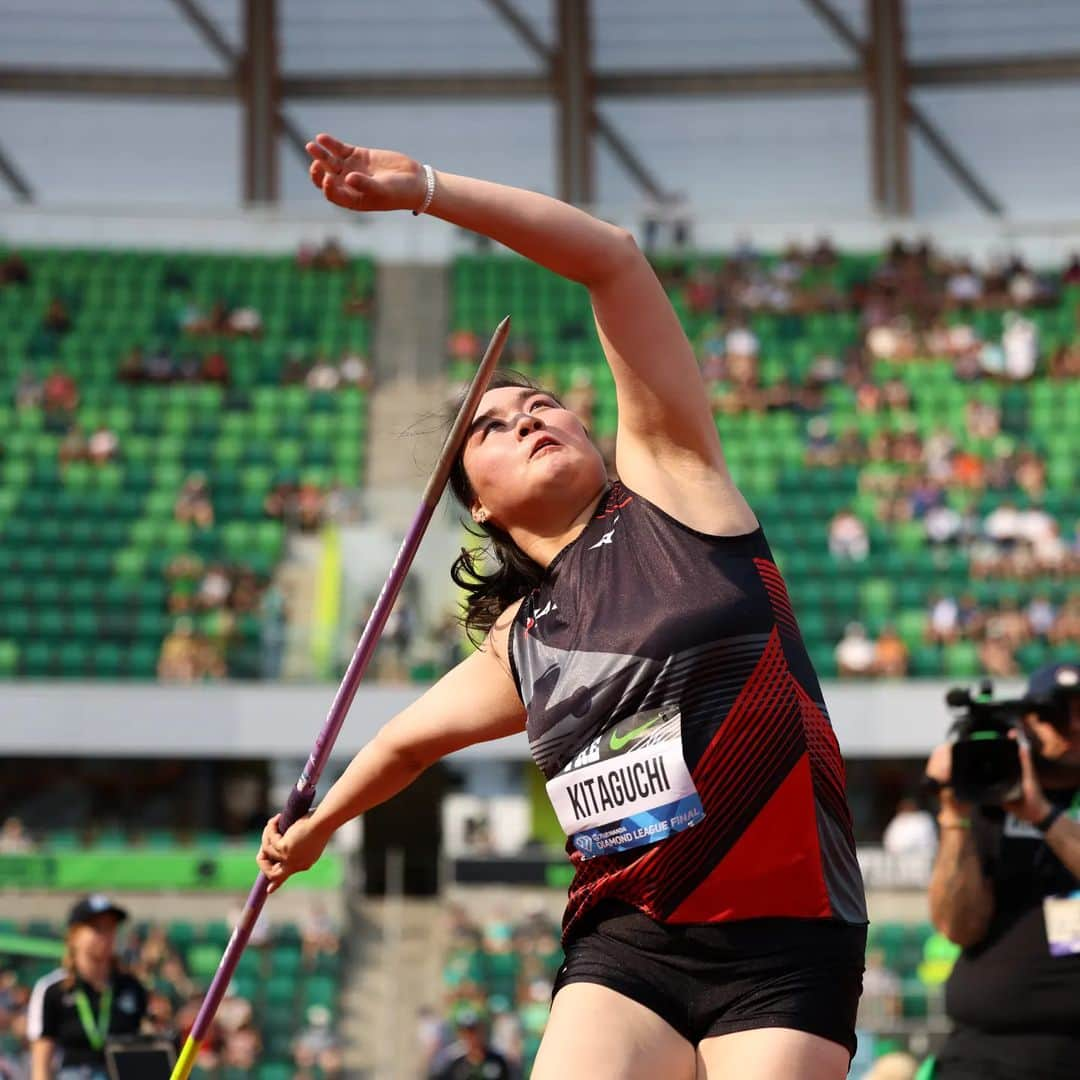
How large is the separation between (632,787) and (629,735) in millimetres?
82

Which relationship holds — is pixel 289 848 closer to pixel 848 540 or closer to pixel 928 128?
pixel 848 540

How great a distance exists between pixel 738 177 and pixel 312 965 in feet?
54.2

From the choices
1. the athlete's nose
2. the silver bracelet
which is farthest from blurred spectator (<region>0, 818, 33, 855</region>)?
the silver bracelet

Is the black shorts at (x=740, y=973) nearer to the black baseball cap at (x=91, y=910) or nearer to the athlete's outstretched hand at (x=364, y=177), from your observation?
the athlete's outstretched hand at (x=364, y=177)

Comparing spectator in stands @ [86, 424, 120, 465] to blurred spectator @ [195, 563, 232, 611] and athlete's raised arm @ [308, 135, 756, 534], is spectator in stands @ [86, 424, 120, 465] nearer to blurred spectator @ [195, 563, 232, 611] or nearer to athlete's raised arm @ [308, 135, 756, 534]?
blurred spectator @ [195, 563, 232, 611]

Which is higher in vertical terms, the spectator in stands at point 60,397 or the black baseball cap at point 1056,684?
the spectator in stands at point 60,397

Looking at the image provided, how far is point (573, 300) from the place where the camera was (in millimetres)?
25281

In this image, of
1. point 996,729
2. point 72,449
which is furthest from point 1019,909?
point 72,449

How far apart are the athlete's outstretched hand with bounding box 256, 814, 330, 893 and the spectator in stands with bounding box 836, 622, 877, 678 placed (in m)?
15.5

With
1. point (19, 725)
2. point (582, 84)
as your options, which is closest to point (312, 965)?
point (19, 725)

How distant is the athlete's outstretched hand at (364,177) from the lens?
2.70 metres

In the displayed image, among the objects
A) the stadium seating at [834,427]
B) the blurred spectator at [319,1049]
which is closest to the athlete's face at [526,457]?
the blurred spectator at [319,1049]

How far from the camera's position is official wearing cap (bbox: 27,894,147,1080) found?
23.4 feet

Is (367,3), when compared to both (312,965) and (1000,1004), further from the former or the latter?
(1000,1004)
